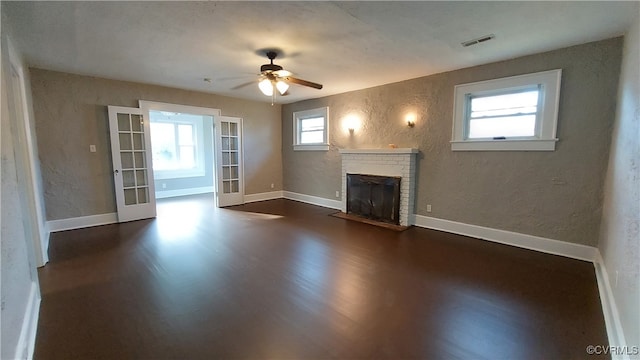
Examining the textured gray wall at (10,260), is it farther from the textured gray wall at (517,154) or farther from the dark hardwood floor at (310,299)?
the textured gray wall at (517,154)

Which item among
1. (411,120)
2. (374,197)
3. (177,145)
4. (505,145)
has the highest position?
(411,120)

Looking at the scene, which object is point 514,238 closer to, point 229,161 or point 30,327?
point 30,327

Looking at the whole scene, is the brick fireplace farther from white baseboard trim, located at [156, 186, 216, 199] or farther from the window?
the window

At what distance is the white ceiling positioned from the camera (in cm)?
233

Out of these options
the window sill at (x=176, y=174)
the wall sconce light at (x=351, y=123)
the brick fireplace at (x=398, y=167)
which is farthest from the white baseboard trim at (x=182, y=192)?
the brick fireplace at (x=398, y=167)

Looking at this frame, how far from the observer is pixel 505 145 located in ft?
12.3


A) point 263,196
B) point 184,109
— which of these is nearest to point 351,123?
point 263,196

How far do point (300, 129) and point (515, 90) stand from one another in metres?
4.43

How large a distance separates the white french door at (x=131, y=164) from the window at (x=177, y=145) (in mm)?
2866

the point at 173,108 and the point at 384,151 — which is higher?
the point at 173,108

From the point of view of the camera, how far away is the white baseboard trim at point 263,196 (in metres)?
6.81

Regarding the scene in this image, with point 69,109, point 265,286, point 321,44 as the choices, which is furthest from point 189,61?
point 265,286

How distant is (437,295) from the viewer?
249cm

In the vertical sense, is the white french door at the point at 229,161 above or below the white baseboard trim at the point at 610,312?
above
